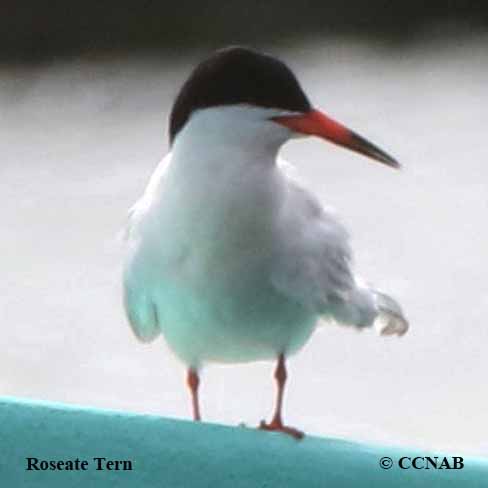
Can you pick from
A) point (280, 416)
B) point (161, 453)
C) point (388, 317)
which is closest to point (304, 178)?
point (388, 317)

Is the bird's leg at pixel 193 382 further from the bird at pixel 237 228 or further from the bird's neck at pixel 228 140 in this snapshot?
the bird's neck at pixel 228 140

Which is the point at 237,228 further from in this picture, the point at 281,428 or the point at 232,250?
the point at 281,428

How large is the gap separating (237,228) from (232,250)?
0.6 inches

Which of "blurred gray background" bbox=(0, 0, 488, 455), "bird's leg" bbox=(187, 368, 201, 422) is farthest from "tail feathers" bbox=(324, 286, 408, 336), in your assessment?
"blurred gray background" bbox=(0, 0, 488, 455)

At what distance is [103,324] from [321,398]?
42 cm

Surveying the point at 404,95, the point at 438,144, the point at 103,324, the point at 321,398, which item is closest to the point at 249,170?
the point at 321,398

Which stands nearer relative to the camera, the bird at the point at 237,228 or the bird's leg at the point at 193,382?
the bird at the point at 237,228

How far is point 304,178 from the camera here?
92.4 inches

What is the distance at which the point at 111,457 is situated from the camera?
118cm

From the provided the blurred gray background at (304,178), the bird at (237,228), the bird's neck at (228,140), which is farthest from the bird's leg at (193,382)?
the blurred gray background at (304,178)

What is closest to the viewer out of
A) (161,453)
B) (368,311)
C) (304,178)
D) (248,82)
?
(161,453)

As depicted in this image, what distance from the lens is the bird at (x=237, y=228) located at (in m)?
1.29

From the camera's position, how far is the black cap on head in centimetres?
128

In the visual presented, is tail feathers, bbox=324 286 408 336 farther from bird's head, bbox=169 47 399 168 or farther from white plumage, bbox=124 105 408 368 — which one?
bird's head, bbox=169 47 399 168
